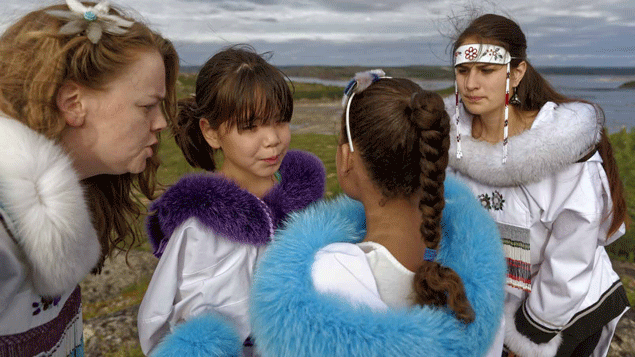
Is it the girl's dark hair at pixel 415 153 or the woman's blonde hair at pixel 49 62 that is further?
the woman's blonde hair at pixel 49 62

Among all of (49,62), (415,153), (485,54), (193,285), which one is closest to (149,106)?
(49,62)

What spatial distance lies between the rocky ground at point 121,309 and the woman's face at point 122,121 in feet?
4.08

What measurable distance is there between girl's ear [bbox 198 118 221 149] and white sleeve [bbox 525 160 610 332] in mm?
1833

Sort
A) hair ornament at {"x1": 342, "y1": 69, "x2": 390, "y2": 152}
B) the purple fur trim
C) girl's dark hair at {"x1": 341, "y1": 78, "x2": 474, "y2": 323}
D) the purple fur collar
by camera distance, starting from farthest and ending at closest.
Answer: the purple fur trim → the purple fur collar → hair ornament at {"x1": 342, "y1": 69, "x2": 390, "y2": 152} → girl's dark hair at {"x1": 341, "y1": 78, "x2": 474, "y2": 323}

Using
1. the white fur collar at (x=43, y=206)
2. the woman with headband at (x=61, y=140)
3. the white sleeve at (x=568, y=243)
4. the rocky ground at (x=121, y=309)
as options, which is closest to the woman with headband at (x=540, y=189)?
the white sleeve at (x=568, y=243)

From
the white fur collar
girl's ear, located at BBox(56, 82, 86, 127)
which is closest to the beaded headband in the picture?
girl's ear, located at BBox(56, 82, 86, 127)

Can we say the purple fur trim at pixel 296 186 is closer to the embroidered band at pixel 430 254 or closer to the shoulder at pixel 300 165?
the shoulder at pixel 300 165

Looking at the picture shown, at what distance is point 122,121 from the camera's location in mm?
1998

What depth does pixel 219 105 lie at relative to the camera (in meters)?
2.39

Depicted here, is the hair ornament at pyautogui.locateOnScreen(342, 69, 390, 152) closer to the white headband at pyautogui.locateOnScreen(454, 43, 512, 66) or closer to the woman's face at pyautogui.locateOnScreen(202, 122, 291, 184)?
the woman's face at pyautogui.locateOnScreen(202, 122, 291, 184)

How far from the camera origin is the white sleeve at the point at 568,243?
2.71 meters

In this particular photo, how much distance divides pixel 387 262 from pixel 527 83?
1984 mm

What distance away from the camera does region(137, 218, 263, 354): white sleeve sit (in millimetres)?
2137

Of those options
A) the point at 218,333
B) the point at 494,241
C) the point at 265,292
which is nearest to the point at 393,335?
the point at 265,292
